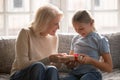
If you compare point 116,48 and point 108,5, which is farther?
point 108,5

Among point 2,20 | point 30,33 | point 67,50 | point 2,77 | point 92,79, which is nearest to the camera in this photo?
point 92,79

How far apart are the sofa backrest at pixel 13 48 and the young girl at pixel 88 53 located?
512 millimetres

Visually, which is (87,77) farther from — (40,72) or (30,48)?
(30,48)

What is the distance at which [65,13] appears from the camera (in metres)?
3.45

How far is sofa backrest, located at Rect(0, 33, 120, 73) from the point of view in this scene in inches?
114

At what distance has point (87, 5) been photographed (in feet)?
11.4

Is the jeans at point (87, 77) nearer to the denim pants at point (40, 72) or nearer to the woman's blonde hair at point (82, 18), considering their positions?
the denim pants at point (40, 72)

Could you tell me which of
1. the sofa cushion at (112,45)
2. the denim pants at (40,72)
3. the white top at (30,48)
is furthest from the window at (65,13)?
the denim pants at (40,72)

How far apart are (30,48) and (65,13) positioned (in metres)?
1.09

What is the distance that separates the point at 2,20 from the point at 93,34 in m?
1.40

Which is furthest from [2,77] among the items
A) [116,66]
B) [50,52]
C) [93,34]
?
[116,66]

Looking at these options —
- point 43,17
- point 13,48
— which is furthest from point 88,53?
point 13,48

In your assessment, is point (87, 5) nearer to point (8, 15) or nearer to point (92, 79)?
point (8, 15)

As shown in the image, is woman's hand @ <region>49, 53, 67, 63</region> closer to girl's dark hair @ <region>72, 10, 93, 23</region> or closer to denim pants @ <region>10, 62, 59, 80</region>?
denim pants @ <region>10, 62, 59, 80</region>
